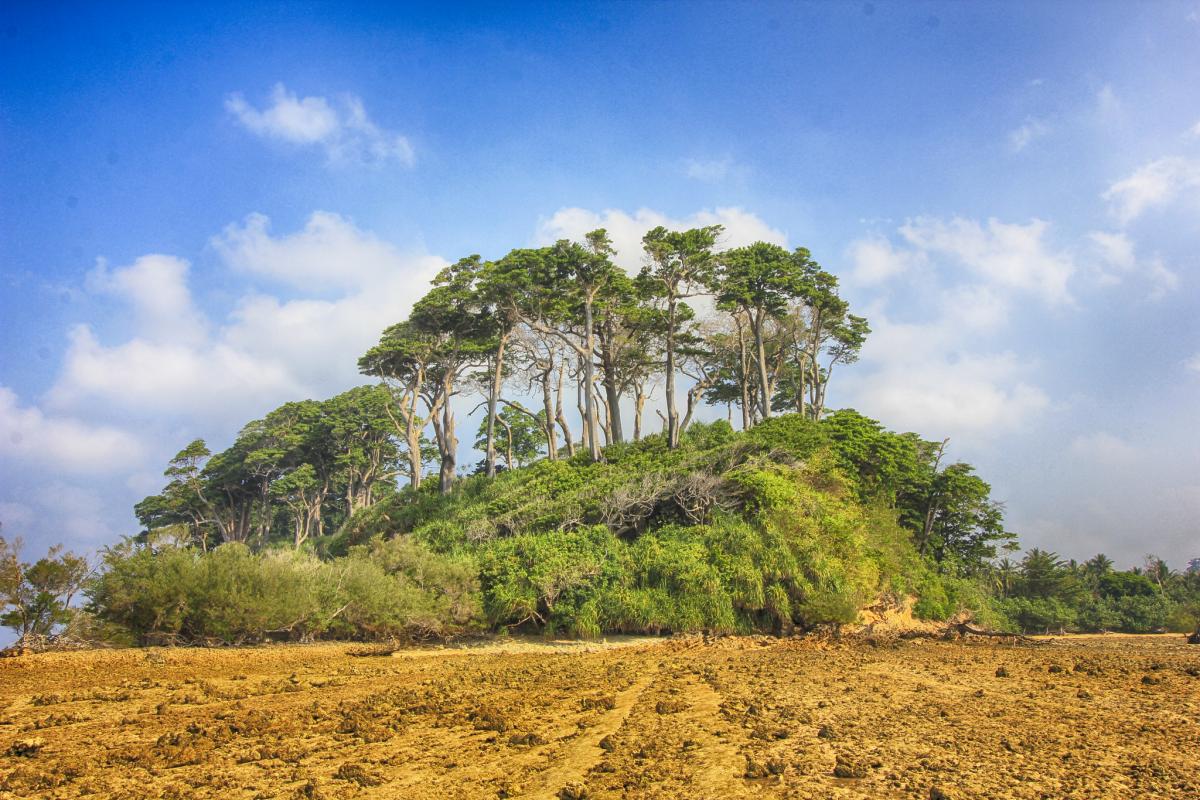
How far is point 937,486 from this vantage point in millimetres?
29297

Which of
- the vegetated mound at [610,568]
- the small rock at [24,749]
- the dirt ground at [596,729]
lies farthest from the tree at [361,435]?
the small rock at [24,749]

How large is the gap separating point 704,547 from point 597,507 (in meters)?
3.83

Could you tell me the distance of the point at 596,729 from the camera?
21.2 ft

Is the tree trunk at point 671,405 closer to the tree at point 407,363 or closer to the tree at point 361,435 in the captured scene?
the tree at point 407,363

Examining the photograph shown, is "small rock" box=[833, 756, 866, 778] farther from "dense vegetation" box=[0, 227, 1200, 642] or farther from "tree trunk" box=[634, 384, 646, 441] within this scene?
"tree trunk" box=[634, 384, 646, 441]

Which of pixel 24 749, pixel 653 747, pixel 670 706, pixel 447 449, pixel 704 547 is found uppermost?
pixel 447 449

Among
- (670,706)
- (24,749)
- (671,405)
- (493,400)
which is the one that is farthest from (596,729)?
(493,400)

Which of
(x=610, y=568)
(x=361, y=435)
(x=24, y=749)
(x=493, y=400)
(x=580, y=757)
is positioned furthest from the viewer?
(x=361, y=435)

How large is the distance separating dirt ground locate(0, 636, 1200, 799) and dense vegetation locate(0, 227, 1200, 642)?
2818 millimetres

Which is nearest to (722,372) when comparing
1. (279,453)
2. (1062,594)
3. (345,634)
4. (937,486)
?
(937,486)

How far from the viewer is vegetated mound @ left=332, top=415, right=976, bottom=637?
15.3 metres

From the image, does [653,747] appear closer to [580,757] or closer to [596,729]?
[580,757]

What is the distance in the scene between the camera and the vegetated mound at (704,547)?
50.2ft

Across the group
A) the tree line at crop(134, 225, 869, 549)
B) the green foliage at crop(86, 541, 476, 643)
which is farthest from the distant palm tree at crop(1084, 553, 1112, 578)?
the green foliage at crop(86, 541, 476, 643)
